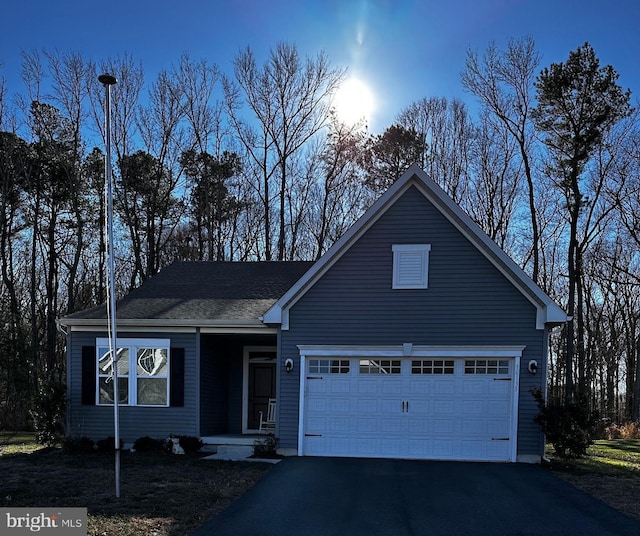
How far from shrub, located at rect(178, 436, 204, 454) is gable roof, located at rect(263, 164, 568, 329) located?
3149 mm

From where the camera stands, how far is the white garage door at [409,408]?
12266 mm

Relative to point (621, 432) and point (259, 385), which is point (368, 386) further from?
point (621, 432)

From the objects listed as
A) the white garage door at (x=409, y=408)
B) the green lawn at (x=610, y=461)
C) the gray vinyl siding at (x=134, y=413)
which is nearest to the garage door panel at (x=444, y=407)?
the white garage door at (x=409, y=408)

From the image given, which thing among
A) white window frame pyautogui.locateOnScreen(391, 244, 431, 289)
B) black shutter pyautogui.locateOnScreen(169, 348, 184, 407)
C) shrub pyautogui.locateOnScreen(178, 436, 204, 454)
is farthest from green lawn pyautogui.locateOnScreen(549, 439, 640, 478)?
black shutter pyautogui.locateOnScreen(169, 348, 184, 407)

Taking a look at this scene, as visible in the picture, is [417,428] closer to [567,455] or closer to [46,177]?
[567,455]

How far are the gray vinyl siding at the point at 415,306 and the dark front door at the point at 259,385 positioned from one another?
2626 millimetres

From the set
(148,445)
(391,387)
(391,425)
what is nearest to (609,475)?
(391,425)

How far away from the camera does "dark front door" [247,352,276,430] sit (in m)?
15.4

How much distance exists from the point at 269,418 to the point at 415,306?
5209mm

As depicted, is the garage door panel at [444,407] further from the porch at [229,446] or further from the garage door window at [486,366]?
the porch at [229,446]

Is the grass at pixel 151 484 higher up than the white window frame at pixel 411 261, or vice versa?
the white window frame at pixel 411 261

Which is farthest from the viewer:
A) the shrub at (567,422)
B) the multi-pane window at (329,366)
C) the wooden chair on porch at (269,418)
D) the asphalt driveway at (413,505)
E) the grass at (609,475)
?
the wooden chair on porch at (269,418)

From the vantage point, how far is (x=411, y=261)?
41.5 ft

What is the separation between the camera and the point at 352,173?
28.5 m
